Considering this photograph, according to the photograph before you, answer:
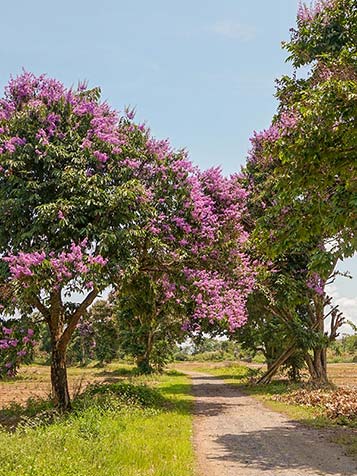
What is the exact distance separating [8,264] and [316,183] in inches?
402

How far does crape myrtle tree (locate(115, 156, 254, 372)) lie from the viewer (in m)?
19.8

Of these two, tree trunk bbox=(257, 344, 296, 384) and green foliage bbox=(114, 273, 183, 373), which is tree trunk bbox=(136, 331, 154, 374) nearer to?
green foliage bbox=(114, 273, 183, 373)

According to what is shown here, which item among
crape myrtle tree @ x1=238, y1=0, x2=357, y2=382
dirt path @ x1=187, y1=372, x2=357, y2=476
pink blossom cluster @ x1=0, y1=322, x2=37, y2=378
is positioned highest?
crape myrtle tree @ x1=238, y1=0, x2=357, y2=382

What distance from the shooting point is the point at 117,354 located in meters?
82.3

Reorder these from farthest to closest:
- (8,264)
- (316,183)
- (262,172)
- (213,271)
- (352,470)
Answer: (262,172), (213,271), (8,264), (316,183), (352,470)

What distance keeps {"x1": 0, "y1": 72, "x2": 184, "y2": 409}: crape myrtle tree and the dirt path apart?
6.12 metres

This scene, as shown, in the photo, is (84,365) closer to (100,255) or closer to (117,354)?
(117,354)

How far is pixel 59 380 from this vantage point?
18.6 metres

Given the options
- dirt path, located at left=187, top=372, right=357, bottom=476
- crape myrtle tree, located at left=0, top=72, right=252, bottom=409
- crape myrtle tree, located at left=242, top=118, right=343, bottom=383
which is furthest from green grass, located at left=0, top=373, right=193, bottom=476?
crape myrtle tree, located at left=242, top=118, right=343, bottom=383

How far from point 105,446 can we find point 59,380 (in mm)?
8859

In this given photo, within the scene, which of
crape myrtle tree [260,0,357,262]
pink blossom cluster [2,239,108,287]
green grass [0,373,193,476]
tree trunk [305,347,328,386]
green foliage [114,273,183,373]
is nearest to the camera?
green grass [0,373,193,476]

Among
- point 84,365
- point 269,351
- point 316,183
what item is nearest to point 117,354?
point 84,365

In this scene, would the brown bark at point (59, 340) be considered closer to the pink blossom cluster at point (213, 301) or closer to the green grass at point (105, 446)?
the green grass at point (105, 446)

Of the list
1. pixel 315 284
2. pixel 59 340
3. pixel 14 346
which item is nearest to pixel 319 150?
pixel 14 346
